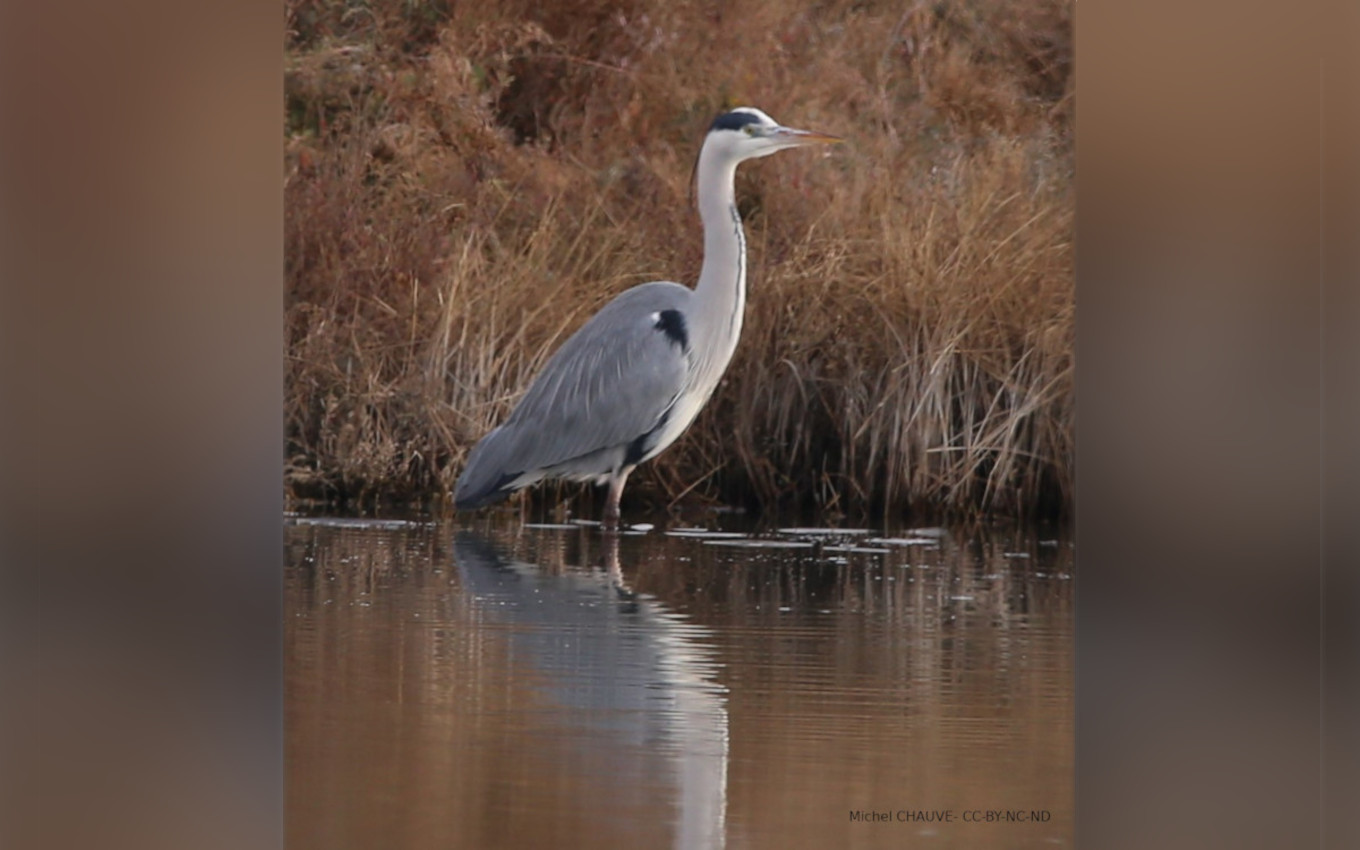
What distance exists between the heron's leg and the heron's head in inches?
29.1

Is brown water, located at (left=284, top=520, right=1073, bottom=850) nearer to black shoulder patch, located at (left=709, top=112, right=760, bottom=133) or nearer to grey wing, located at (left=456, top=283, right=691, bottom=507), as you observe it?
grey wing, located at (left=456, top=283, right=691, bottom=507)

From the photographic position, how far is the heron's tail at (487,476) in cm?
357

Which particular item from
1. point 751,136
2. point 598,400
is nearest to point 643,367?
point 598,400

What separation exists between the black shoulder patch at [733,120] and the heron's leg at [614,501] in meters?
0.78

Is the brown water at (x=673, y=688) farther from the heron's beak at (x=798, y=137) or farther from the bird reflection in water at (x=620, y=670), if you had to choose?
the heron's beak at (x=798, y=137)

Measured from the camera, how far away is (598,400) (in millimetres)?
3514

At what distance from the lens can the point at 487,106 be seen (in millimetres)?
3652

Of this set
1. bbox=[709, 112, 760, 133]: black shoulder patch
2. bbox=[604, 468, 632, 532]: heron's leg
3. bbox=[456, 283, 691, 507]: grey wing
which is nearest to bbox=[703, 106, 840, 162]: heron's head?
bbox=[709, 112, 760, 133]: black shoulder patch

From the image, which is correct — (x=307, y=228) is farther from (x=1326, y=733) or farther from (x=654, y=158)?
(x=1326, y=733)

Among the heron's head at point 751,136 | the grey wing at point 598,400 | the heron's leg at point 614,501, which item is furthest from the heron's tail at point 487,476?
the heron's head at point 751,136

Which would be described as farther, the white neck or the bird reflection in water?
the white neck

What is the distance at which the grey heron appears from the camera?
347cm

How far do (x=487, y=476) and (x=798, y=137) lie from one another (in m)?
1.01

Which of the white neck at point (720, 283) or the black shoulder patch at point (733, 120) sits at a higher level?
the black shoulder patch at point (733, 120)
